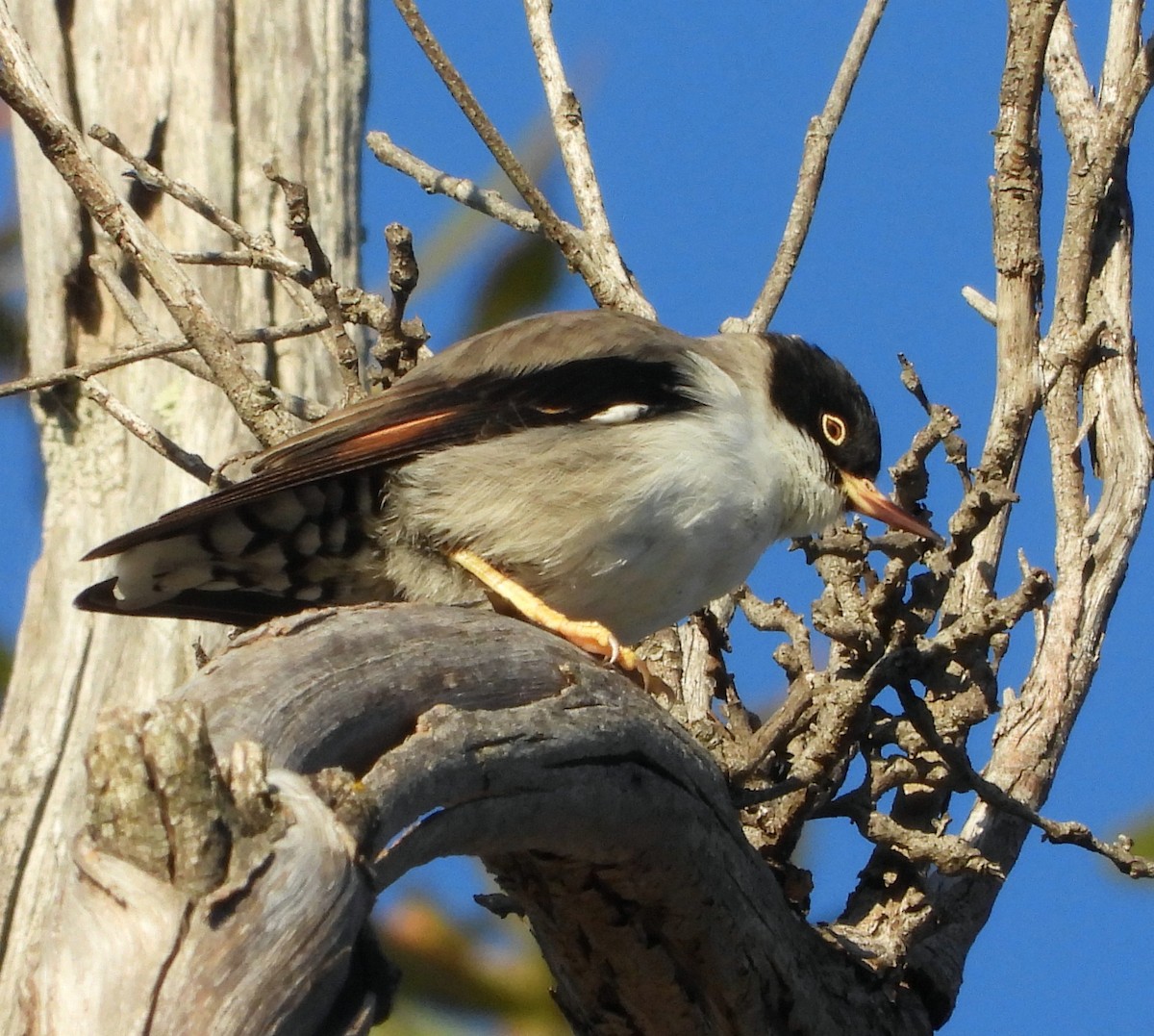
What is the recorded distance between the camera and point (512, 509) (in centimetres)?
488

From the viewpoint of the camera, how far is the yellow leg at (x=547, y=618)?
4.71m

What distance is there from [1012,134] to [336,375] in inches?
111

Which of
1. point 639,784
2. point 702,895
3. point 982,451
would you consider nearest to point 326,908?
point 639,784

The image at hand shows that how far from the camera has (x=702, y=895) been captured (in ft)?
13.4

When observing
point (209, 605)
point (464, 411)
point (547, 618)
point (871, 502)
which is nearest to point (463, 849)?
point (547, 618)

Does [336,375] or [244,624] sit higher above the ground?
[336,375]

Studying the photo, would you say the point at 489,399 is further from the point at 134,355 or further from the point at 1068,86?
the point at 1068,86

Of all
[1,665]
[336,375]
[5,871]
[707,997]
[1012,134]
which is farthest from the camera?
[1,665]

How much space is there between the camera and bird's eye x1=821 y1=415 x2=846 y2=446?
227 inches

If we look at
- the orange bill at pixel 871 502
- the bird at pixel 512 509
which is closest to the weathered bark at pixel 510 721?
the orange bill at pixel 871 502

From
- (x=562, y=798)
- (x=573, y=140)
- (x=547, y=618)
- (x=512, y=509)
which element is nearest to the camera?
(x=562, y=798)

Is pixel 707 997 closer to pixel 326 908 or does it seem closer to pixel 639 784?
pixel 639 784

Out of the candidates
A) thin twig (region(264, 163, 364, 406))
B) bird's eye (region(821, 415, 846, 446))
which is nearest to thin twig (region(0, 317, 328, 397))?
thin twig (region(264, 163, 364, 406))

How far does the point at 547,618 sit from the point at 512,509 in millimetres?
341
